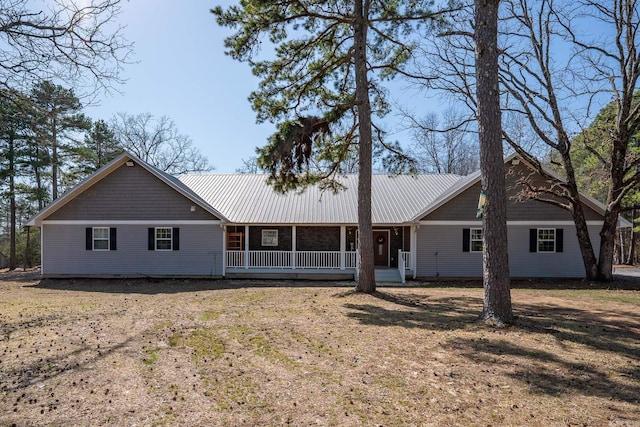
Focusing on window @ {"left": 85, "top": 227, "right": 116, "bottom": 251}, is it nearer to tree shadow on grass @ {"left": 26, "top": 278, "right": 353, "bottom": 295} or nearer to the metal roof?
tree shadow on grass @ {"left": 26, "top": 278, "right": 353, "bottom": 295}

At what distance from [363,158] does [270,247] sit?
28.0 feet

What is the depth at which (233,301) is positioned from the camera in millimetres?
11305

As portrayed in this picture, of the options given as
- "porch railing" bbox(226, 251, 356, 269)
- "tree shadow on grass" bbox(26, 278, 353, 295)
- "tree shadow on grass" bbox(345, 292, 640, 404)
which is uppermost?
"porch railing" bbox(226, 251, 356, 269)

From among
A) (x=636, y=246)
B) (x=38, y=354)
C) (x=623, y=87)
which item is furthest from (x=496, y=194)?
(x=636, y=246)

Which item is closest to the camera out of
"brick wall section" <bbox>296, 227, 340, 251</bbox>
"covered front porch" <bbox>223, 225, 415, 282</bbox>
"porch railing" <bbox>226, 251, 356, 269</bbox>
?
"covered front porch" <bbox>223, 225, 415, 282</bbox>

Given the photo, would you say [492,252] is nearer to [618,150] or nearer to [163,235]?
[618,150]

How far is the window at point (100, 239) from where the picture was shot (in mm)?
17328

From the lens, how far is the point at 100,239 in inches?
685

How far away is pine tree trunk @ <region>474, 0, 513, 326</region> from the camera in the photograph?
7555 millimetres

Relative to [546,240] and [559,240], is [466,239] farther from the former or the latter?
[559,240]

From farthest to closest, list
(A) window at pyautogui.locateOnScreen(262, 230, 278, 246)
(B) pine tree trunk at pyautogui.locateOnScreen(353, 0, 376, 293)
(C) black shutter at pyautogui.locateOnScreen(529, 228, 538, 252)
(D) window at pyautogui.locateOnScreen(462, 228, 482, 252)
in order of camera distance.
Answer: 1. (A) window at pyautogui.locateOnScreen(262, 230, 278, 246)
2. (D) window at pyautogui.locateOnScreen(462, 228, 482, 252)
3. (C) black shutter at pyautogui.locateOnScreen(529, 228, 538, 252)
4. (B) pine tree trunk at pyautogui.locateOnScreen(353, 0, 376, 293)

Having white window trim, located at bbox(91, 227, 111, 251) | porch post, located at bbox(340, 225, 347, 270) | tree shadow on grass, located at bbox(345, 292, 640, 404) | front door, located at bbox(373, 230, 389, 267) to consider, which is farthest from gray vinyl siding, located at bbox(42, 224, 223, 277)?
tree shadow on grass, located at bbox(345, 292, 640, 404)

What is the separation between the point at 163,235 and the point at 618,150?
741 inches

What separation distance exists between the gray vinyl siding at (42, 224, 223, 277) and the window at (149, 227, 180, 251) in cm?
17
